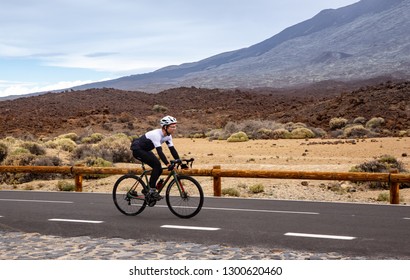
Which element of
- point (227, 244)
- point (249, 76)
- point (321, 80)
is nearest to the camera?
point (227, 244)

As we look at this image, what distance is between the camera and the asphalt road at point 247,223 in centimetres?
975

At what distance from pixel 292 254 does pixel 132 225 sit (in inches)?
151

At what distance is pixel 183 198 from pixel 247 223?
1.36 meters

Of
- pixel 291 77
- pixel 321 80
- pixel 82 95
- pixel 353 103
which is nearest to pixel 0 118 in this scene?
pixel 82 95

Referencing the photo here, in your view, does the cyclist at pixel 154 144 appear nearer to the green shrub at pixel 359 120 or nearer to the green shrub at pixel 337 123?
the green shrub at pixel 337 123

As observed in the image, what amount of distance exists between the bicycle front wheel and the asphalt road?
176 mm

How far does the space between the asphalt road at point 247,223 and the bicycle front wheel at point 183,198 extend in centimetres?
18

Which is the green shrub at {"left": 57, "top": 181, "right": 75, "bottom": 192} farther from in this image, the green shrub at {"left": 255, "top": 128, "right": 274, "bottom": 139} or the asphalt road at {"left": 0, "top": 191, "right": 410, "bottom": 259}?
the green shrub at {"left": 255, "top": 128, "right": 274, "bottom": 139}

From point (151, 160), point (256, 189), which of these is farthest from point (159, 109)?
point (151, 160)

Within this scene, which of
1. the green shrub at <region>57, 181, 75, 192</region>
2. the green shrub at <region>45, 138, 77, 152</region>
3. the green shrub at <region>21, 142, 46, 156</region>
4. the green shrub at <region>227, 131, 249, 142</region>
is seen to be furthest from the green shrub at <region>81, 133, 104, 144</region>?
the green shrub at <region>57, 181, 75, 192</region>

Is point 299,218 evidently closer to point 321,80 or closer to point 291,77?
point 321,80

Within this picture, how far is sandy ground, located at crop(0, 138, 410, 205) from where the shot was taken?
19734 mm

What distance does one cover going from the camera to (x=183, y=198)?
1228cm
